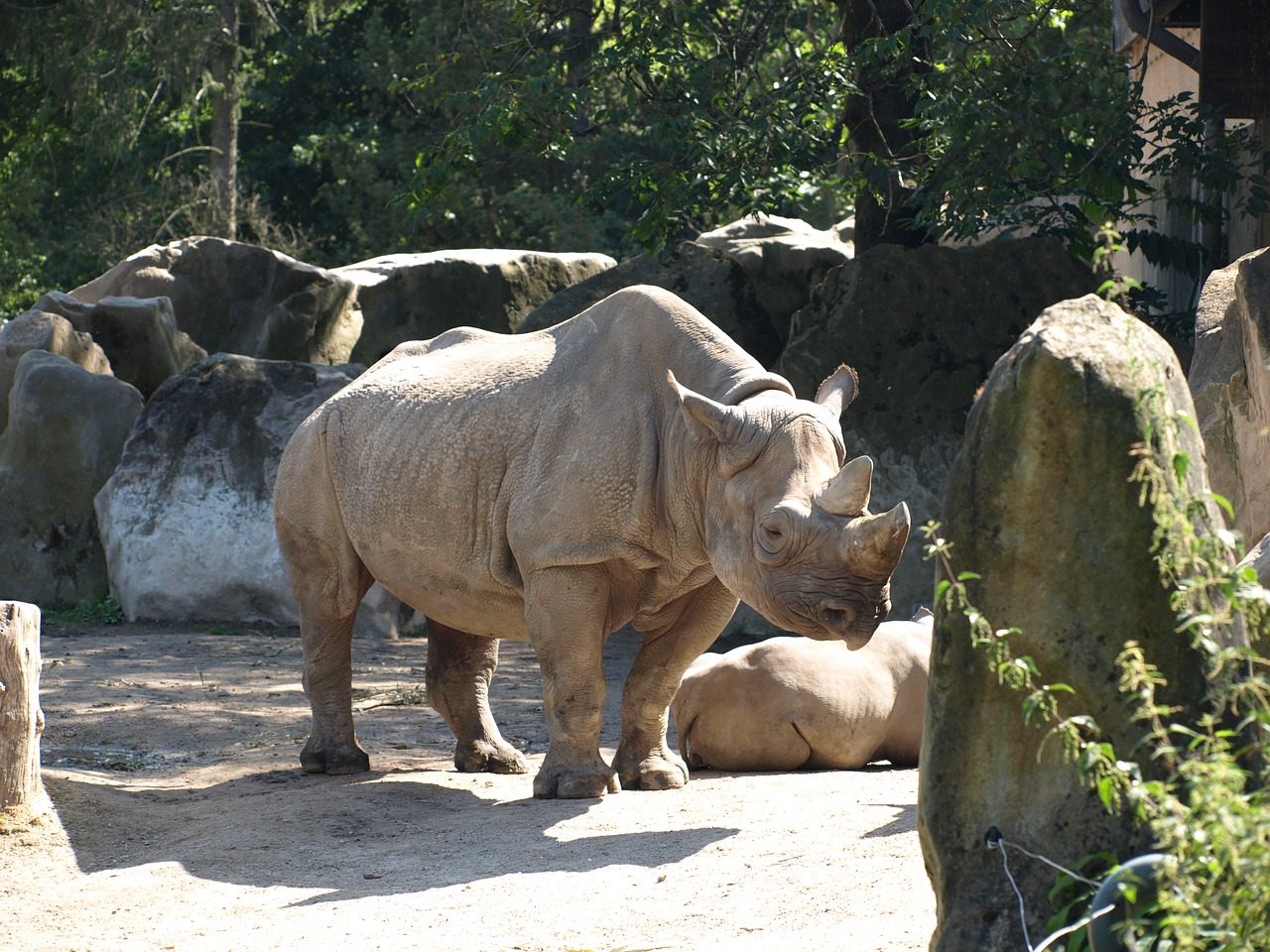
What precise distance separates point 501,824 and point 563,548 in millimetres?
1100

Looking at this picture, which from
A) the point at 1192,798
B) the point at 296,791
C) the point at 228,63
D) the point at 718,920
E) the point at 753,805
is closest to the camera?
the point at 1192,798

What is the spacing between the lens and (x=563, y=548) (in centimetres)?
636

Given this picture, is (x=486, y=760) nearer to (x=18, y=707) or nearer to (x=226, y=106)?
(x=18, y=707)

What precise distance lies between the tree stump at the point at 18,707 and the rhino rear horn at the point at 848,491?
2.99 metres

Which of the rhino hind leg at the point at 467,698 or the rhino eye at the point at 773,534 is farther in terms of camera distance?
the rhino hind leg at the point at 467,698

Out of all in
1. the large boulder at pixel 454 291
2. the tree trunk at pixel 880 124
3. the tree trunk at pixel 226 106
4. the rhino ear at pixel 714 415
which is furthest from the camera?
the tree trunk at pixel 226 106

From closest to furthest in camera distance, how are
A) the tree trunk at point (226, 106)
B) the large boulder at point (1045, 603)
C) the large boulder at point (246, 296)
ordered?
the large boulder at point (1045, 603) → the large boulder at point (246, 296) → the tree trunk at point (226, 106)

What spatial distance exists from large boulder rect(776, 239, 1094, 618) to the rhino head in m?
4.94

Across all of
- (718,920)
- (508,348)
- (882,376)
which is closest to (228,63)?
(882,376)

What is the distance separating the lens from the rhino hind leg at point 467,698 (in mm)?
7480

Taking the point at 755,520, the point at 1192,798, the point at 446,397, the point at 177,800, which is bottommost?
the point at 177,800

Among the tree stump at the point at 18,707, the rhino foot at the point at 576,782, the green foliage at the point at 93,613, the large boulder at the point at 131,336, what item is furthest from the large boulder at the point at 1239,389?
the large boulder at the point at 131,336

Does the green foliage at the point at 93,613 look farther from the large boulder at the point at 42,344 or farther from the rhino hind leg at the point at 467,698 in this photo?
the rhino hind leg at the point at 467,698

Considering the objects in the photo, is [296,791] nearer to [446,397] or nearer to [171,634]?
[446,397]
